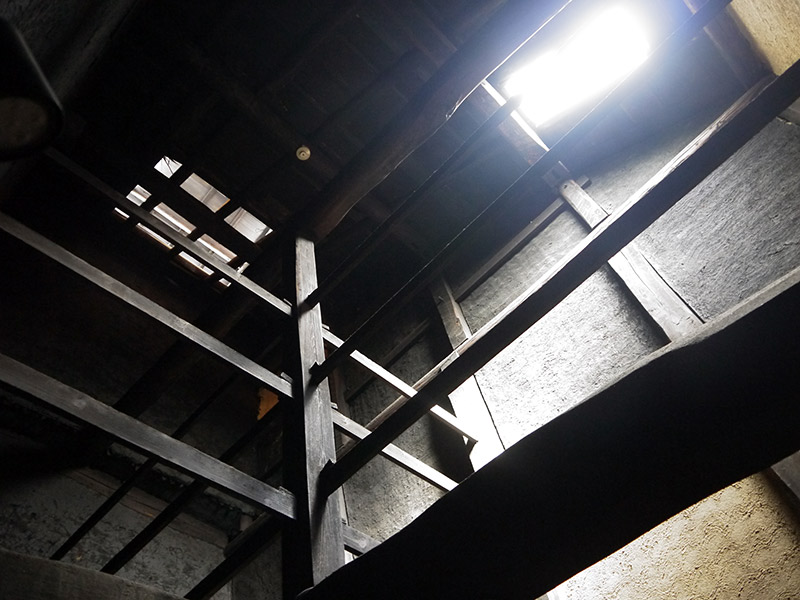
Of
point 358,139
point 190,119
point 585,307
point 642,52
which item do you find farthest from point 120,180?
point 642,52

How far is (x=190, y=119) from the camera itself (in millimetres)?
4926

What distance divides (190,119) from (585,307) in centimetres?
392

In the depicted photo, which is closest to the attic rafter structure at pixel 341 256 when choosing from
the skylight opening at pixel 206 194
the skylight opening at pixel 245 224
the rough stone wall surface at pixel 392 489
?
the rough stone wall surface at pixel 392 489

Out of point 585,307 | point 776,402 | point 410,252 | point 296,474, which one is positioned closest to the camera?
point 776,402

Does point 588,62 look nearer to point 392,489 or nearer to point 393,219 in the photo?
point 393,219

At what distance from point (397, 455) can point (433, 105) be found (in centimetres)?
226

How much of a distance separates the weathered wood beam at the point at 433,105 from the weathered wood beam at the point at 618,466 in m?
2.41

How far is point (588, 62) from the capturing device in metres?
5.01

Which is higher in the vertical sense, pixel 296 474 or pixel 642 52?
pixel 642 52

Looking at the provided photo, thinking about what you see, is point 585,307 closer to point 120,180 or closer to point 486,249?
point 486,249

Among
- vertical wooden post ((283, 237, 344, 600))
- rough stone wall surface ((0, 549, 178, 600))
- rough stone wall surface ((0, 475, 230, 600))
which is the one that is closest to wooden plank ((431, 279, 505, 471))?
vertical wooden post ((283, 237, 344, 600))

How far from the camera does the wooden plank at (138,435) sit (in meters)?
1.88

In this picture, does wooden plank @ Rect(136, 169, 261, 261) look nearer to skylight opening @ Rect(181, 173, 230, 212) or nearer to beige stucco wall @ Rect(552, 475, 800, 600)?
beige stucco wall @ Rect(552, 475, 800, 600)

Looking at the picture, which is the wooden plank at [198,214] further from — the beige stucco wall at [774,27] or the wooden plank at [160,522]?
the beige stucco wall at [774,27]
